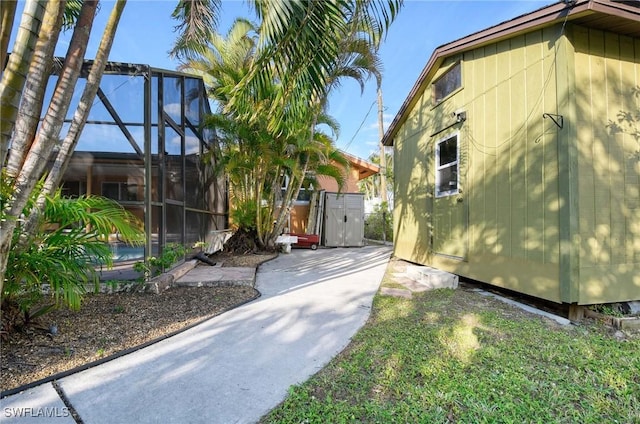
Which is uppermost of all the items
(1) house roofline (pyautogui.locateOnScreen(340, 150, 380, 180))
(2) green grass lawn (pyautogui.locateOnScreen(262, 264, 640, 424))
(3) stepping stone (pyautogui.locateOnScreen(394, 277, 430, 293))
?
(1) house roofline (pyautogui.locateOnScreen(340, 150, 380, 180))

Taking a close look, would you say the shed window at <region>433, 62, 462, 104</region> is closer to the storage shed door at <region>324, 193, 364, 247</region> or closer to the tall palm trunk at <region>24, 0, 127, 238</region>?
the tall palm trunk at <region>24, 0, 127, 238</region>

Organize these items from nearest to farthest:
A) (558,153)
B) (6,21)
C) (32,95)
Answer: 1. (6,21)
2. (32,95)
3. (558,153)

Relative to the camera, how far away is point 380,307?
414 centimetres

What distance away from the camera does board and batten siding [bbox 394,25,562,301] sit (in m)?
3.93

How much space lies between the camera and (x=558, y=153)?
3.77m

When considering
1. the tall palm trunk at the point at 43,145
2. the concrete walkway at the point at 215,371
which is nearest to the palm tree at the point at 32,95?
the tall palm trunk at the point at 43,145

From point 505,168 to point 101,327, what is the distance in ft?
17.3

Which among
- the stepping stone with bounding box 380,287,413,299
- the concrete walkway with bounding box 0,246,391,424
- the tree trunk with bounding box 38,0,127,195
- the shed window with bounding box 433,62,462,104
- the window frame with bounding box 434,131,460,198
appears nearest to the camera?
the concrete walkway with bounding box 0,246,391,424

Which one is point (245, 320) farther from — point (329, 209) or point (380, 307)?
point (329, 209)

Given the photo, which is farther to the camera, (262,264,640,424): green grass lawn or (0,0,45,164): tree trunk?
(262,264,640,424): green grass lawn

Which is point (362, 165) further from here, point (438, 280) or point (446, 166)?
point (438, 280)

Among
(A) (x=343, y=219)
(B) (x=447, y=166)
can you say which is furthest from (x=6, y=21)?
(A) (x=343, y=219)

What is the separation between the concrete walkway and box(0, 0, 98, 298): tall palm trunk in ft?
3.33

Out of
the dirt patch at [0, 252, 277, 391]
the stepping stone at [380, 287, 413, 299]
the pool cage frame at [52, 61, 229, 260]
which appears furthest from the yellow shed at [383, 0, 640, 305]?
the pool cage frame at [52, 61, 229, 260]
